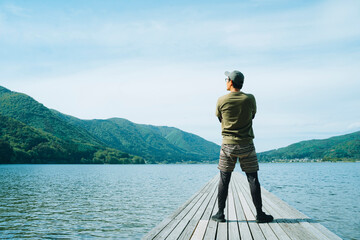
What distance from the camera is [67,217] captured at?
13.0 meters

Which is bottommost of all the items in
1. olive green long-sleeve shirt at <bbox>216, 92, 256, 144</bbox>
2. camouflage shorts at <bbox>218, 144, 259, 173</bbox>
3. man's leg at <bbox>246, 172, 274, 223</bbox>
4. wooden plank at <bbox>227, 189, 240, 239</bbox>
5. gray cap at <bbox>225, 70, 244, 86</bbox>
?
wooden plank at <bbox>227, 189, 240, 239</bbox>

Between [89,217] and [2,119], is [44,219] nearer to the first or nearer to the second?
[89,217]

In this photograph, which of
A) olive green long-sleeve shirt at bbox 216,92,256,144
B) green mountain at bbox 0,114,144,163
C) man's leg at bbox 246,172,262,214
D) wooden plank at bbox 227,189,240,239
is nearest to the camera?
wooden plank at bbox 227,189,240,239

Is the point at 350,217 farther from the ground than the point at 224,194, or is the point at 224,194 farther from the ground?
the point at 224,194

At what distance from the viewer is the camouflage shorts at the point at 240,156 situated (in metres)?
5.38

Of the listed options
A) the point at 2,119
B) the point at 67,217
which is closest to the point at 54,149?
the point at 2,119

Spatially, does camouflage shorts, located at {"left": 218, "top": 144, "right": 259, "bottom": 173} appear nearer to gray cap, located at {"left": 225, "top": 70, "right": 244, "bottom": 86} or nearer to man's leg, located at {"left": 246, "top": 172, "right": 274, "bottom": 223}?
man's leg, located at {"left": 246, "top": 172, "right": 274, "bottom": 223}

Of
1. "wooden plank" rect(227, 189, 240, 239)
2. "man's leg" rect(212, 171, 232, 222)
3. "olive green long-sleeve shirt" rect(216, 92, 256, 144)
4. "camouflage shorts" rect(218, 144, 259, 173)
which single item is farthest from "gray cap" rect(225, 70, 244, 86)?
"wooden plank" rect(227, 189, 240, 239)

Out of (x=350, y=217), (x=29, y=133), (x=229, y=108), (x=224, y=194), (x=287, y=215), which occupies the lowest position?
(x=350, y=217)

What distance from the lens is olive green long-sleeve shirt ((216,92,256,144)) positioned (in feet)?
17.6

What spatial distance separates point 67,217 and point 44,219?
3.08 ft

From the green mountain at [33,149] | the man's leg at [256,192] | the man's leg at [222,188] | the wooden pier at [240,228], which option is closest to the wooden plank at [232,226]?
the wooden pier at [240,228]

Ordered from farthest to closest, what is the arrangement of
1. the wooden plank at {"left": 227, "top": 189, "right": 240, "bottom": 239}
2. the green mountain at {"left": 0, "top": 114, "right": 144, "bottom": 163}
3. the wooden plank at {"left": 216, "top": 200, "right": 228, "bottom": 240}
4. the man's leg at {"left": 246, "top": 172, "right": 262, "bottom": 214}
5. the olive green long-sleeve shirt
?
the green mountain at {"left": 0, "top": 114, "right": 144, "bottom": 163} < the man's leg at {"left": 246, "top": 172, "right": 262, "bottom": 214} < the olive green long-sleeve shirt < the wooden plank at {"left": 227, "top": 189, "right": 240, "bottom": 239} < the wooden plank at {"left": 216, "top": 200, "right": 228, "bottom": 240}

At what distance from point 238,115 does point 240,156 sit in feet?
2.50
